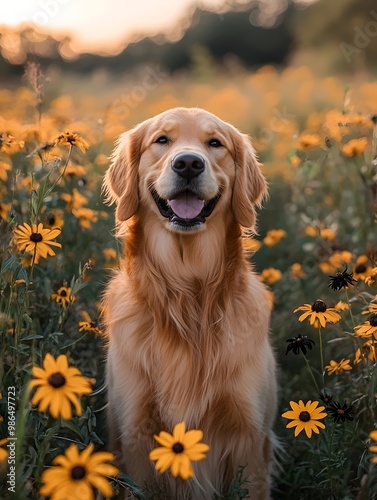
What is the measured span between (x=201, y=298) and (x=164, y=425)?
1.81ft

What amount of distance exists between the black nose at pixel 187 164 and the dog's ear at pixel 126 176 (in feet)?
1.11

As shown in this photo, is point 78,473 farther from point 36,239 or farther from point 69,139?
point 69,139

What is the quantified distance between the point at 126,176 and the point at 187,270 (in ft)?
1.73

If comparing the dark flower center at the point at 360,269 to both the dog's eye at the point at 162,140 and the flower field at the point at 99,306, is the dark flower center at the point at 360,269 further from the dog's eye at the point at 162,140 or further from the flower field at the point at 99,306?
the dog's eye at the point at 162,140

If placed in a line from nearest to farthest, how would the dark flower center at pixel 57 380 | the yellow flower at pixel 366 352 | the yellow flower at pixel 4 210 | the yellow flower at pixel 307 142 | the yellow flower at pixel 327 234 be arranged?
the dark flower center at pixel 57 380, the yellow flower at pixel 366 352, the yellow flower at pixel 4 210, the yellow flower at pixel 307 142, the yellow flower at pixel 327 234

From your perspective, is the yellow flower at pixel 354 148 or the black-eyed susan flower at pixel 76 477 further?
the yellow flower at pixel 354 148

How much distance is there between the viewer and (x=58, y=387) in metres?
1.42

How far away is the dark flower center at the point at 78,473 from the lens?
4.35ft

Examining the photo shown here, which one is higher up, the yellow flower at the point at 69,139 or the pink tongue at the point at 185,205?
the yellow flower at the point at 69,139

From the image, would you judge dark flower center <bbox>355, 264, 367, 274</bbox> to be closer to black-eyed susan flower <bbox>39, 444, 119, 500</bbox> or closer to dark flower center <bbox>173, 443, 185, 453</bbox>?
dark flower center <bbox>173, 443, 185, 453</bbox>

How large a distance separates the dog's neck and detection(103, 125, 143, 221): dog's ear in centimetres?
7

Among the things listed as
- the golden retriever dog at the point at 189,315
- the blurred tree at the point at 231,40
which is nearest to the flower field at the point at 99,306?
the golden retriever dog at the point at 189,315

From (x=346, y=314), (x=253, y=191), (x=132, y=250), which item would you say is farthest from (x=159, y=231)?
(x=346, y=314)

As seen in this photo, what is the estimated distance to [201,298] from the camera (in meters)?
2.64
